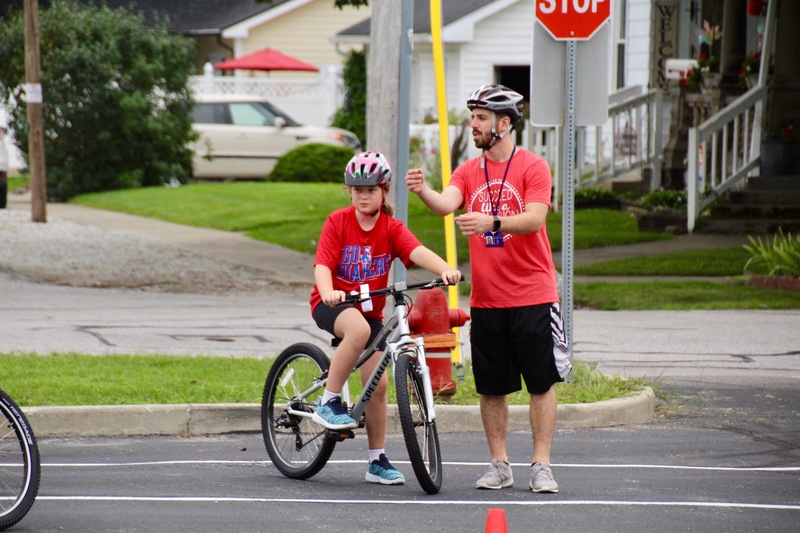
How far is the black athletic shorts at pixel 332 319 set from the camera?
21.5 ft

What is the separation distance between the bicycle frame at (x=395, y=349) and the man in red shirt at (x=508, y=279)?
34cm

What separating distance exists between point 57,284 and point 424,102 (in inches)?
721

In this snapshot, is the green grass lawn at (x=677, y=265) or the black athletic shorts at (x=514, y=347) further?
the green grass lawn at (x=677, y=265)

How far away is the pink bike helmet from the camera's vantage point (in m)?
6.42

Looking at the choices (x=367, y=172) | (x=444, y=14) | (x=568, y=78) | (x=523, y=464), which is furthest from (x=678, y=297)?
(x=444, y=14)

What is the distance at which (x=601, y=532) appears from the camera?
574 centimetres

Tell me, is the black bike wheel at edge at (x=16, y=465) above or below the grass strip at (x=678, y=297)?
above

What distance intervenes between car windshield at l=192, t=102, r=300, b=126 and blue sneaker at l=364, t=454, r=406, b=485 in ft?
76.5

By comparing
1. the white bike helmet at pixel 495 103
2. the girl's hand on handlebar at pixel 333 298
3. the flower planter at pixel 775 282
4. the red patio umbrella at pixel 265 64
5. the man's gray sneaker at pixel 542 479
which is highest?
the red patio umbrella at pixel 265 64

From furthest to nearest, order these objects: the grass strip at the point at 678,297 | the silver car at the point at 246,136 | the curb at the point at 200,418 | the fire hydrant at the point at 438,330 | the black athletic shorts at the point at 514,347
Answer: the silver car at the point at 246,136
the grass strip at the point at 678,297
the curb at the point at 200,418
the fire hydrant at the point at 438,330
the black athletic shorts at the point at 514,347

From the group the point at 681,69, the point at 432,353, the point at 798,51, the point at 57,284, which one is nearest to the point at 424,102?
the point at 681,69

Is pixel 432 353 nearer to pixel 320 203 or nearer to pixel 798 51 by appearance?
pixel 798 51

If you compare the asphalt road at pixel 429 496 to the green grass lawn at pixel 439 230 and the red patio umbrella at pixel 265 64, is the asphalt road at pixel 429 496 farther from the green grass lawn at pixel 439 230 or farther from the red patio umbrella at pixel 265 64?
the red patio umbrella at pixel 265 64

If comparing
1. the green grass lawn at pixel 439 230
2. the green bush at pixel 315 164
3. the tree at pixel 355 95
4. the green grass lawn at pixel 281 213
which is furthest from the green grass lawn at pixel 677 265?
the tree at pixel 355 95
